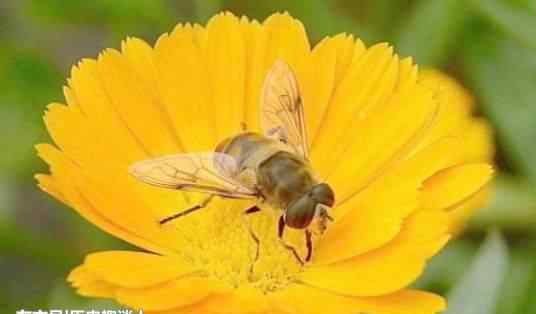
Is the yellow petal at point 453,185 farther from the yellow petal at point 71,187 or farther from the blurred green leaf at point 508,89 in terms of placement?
the blurred green leaf at point 508,89

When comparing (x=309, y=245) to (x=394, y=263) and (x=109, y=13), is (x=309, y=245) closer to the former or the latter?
(x=394, y=263)

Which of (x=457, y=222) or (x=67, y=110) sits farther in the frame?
(x=457, y=222)

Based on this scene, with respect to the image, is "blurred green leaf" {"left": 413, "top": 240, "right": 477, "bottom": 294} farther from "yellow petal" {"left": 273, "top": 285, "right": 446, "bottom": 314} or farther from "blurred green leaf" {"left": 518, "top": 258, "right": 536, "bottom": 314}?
"yellow petal" {"left": 273, "top": 285, "right": 446, "bottom": 314}

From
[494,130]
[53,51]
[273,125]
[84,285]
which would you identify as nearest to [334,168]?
[273,125]

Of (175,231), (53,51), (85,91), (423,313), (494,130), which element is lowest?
(423,313)

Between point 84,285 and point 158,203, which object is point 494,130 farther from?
point 84,285

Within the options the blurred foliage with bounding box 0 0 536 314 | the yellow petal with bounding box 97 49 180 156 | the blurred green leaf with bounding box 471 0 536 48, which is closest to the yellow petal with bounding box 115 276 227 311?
the yellow petal with bounding box 97 49 180 156

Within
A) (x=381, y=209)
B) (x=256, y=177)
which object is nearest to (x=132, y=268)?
(x=256, y=177)
